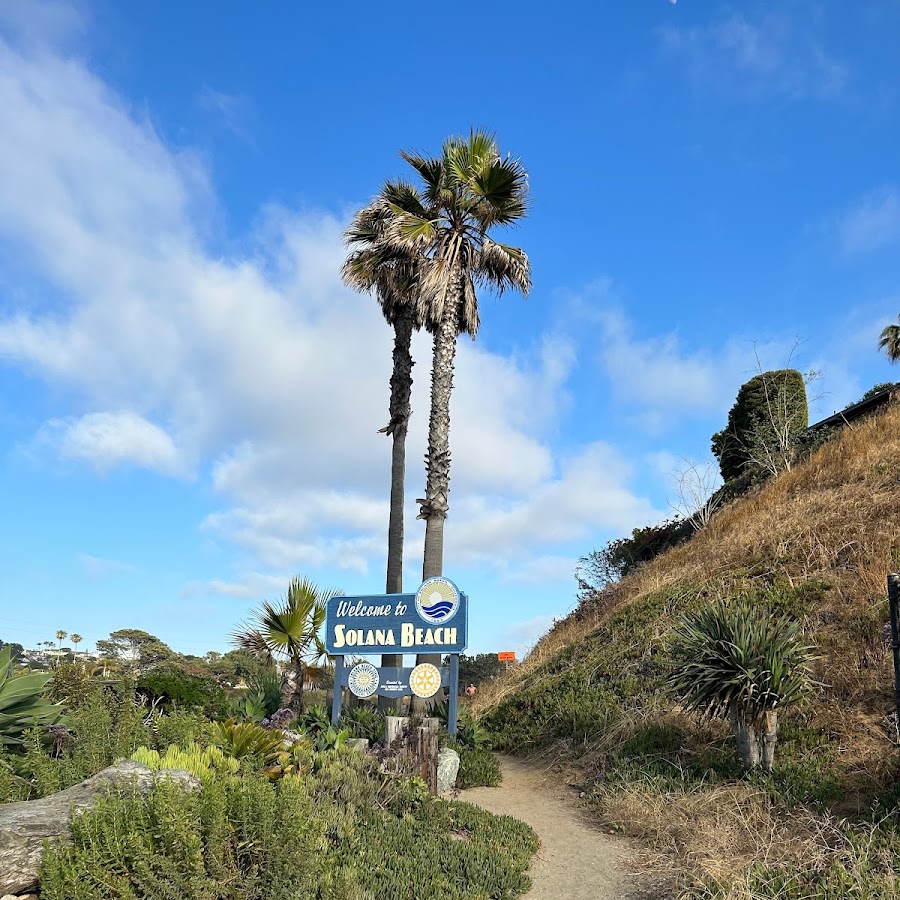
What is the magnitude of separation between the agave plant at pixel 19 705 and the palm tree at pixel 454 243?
917 cm

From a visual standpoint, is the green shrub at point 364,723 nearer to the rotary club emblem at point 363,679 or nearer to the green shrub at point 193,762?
the rotary club emblem at point 363,679

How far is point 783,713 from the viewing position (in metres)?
10.5

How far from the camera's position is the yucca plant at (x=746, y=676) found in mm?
9070

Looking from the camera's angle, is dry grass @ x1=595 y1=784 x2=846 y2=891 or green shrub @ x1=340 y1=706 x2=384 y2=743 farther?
green shrub @ x1=340 y1=706 x2=384 y2=743

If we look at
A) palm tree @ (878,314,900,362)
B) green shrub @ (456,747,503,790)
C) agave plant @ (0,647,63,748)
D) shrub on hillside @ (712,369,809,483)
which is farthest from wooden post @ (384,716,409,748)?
palm tree @ (878,314,900,362)

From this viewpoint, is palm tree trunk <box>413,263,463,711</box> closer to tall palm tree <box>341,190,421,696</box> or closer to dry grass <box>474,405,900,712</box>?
tall palm tree <box>341,190,421,696</box>

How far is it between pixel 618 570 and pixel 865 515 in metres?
16.5

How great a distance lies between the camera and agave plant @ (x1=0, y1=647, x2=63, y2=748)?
27.4 ft

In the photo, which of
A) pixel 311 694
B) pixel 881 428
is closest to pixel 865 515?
pixel 881 428

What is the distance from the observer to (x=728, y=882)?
240 inches

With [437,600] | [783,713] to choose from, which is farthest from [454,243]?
[783,713]

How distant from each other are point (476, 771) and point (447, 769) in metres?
1.05

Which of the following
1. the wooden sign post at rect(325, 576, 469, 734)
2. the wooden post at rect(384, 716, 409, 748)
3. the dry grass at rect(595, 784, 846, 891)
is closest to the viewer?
the dry grass at rect(595, 784, 846, 891)

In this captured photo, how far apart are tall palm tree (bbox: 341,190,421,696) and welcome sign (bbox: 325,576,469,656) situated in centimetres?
491
